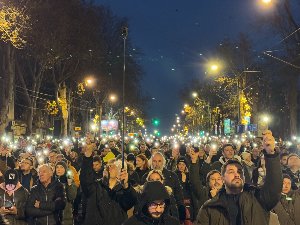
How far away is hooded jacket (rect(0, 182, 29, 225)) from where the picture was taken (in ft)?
19.9

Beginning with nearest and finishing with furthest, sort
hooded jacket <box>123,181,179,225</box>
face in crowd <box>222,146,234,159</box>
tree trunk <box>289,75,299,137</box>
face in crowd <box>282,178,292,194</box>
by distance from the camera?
hooded jacket <box>123,181,179,225</box> < face in crowd <box>282,178,292,194</box> < face in crowd <box>222,146,234,159</box> < tree trunk <box>289,75,299,137</box>

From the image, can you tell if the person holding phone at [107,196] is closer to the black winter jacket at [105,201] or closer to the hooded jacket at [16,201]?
the black winter jacket at [105,201]

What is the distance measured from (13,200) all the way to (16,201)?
5 cm

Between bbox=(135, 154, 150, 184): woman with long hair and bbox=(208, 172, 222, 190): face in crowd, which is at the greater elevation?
bbox=(135, 154, 150, 184): woman with long hair

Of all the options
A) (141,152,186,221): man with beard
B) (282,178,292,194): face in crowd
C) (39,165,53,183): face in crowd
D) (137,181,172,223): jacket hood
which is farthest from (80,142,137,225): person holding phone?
(282,178,292,194): face in crowd

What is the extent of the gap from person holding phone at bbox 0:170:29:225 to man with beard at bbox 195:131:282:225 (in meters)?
3.29

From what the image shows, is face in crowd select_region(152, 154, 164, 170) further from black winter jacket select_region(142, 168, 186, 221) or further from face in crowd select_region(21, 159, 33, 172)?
face in crowd select_region(21, 159, 33, 172)

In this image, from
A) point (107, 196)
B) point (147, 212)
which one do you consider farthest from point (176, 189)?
point (147, 212)

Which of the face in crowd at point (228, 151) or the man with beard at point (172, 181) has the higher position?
the face in crowd at point (228, 151)

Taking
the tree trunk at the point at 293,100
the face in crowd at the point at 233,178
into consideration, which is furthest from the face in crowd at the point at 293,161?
the tree trunk at the point at 293,100

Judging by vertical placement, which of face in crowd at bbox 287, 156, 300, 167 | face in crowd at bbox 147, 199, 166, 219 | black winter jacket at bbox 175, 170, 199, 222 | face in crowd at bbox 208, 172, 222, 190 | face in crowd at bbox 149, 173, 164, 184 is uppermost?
face in crowd at bbox 287, 156, 300, 167

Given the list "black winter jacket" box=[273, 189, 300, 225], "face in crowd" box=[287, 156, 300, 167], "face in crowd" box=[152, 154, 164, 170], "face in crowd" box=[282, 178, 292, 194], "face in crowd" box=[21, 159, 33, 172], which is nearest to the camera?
"black winter jacket" box=[273, 189, 300, 225]

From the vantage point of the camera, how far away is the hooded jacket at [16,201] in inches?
239

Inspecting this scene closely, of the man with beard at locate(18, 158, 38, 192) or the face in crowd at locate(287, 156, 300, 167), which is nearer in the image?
the face in crowd at locate(287, 156, 300, 167)
